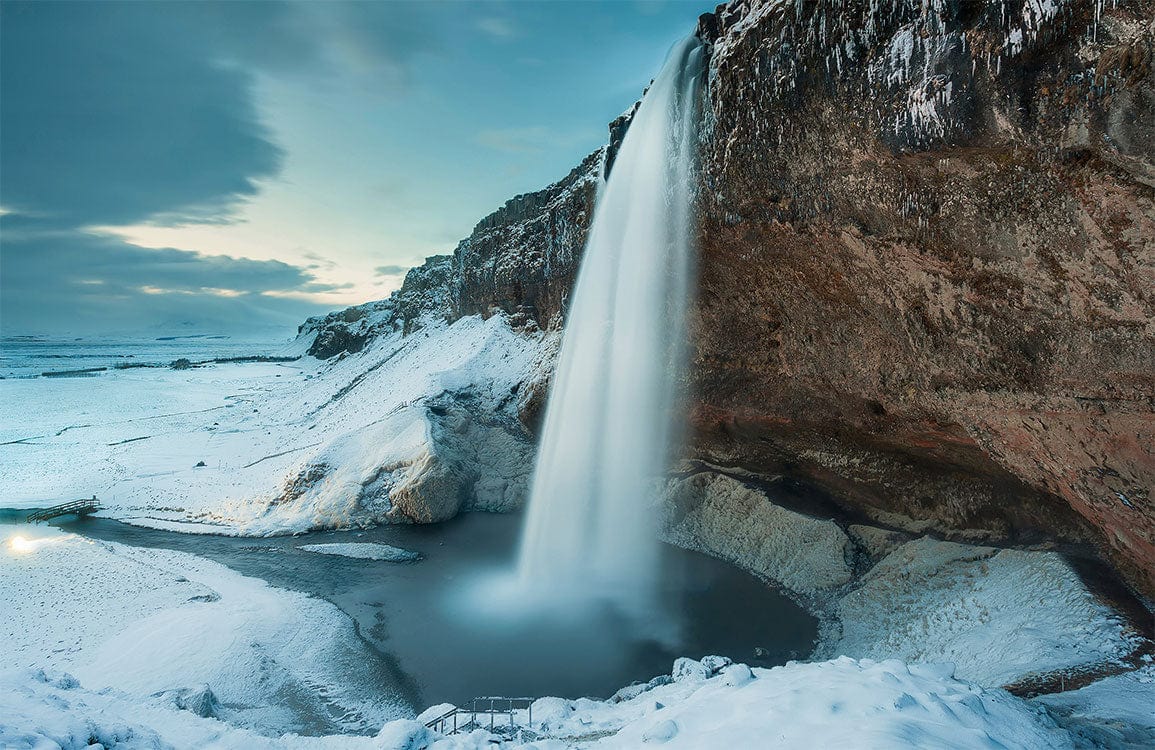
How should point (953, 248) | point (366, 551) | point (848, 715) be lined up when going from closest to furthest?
point (848, 715)
point (953, 248)
point (366, 551)

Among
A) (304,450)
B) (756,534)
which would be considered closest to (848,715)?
(756,534)

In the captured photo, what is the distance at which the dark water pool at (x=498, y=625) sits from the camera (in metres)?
12.2

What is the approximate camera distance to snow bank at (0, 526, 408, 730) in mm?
11086

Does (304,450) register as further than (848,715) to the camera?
Yes

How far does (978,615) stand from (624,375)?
1236 centimetres

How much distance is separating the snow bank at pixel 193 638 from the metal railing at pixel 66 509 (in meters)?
4.75

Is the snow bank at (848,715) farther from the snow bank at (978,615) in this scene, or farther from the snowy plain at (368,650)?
the snow bank at (978,615)

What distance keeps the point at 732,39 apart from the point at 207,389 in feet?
246

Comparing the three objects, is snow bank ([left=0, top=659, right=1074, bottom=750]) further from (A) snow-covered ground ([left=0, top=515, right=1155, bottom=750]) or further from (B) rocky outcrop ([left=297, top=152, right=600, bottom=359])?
(B) rocky outcrop ([left=297, top=152, right=600, bottom=359])

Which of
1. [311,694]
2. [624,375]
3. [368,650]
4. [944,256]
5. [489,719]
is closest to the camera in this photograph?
[489,719]

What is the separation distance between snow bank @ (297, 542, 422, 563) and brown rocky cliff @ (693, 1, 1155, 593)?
1376 cm

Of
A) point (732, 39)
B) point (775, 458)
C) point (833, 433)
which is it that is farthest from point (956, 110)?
point (775, 458)

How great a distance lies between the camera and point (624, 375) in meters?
20.9

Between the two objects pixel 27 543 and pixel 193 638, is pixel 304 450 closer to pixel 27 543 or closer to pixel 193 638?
pixel 27 543
